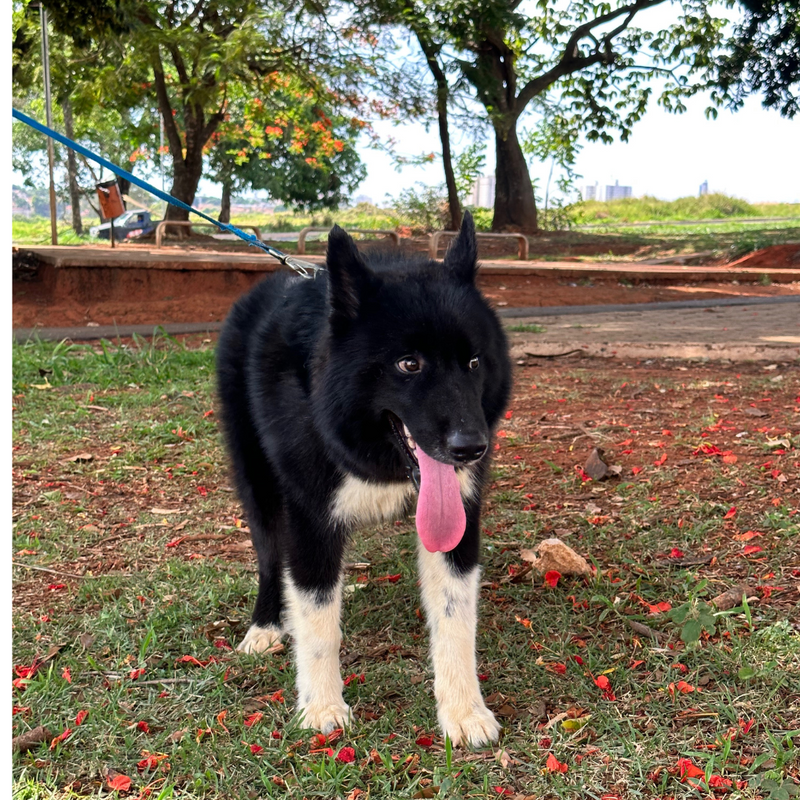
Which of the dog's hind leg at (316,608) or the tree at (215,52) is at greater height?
the tree at (215,52)

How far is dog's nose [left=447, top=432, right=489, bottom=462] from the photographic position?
223cm

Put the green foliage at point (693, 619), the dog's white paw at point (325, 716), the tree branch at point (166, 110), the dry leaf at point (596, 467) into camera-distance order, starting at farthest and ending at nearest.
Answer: the tree branch at point (166, 110)
the dry leaf at point (596, 467)
the green foliage at point (693, 619)
the dog's white paw at point (325, 716)

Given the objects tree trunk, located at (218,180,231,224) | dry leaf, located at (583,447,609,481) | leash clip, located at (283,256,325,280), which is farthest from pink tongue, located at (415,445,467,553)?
tree trunk, located at (218,180,231,224)

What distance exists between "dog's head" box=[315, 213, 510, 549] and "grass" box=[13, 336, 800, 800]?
83 centimetres

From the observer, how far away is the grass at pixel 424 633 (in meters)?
2.37

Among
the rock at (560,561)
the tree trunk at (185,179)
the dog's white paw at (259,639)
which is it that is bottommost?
the dog's white paw at (259,639)

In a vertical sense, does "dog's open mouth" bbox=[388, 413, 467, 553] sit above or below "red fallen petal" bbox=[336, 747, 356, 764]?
above

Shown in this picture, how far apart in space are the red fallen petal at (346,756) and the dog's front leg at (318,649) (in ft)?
0.58

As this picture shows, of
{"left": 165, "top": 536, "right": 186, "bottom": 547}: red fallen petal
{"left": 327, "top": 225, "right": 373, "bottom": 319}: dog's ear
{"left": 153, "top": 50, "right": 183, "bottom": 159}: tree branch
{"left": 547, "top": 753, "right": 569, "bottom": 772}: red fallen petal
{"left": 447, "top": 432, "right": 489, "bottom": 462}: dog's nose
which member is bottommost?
{"left": 547, "top": 753, "right": 569, "bottom": 772}: red fallen petal

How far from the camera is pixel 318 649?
266cm

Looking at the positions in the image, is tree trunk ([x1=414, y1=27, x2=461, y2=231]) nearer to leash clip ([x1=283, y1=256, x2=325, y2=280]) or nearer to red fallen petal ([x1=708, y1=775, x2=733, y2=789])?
leash clip ([x1=283, y1=256, x2=325, y2=280])

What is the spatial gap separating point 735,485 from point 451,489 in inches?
86.4

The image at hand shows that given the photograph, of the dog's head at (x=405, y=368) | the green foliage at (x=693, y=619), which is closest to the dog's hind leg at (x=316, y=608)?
the dog's head at (x=405, y=368)

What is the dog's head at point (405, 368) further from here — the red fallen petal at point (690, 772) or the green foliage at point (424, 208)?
the green foliage at point (424, 208)
